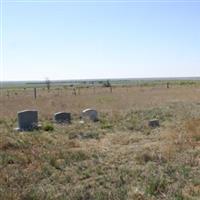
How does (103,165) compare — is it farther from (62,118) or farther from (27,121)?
(62,118)

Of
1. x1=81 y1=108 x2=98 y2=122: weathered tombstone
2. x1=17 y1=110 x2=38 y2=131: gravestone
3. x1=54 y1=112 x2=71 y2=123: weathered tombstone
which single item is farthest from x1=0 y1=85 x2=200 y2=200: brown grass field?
x1=81 y1=108 x2=98 y2=122: weathered tombstone

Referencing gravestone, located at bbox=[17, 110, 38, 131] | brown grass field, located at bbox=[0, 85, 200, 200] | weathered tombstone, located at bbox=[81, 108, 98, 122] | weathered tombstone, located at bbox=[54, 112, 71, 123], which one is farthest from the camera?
weathered tombstone, located at bbox=[81, 108, 98, 122]

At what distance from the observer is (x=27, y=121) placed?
49.9 ft

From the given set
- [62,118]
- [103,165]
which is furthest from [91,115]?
[103,165]

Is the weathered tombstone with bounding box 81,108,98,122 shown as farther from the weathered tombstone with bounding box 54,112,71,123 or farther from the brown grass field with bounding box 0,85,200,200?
the brown grass field with bounding box 0,85,200,200

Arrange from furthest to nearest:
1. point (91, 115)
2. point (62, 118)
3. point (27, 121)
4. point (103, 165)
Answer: point (91, 115), point (62, 118), point (27, 121), point (103, 165)

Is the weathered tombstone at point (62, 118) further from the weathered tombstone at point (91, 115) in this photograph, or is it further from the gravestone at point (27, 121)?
the gravestone at point (27, 121)

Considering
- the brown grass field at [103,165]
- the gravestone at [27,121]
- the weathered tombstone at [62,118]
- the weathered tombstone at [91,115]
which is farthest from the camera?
the weathered tombstone at [91,115]

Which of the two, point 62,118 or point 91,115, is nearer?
point 62,118

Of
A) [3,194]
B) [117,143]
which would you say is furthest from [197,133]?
[3,194]

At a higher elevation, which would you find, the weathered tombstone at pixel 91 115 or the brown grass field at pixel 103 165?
the weathered tombstone at pixel 91 115

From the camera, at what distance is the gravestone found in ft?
49.3

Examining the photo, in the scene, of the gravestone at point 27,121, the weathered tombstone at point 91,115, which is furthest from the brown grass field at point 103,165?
the weathered tombstone at point 91,115

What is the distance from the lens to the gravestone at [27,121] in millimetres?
15027
